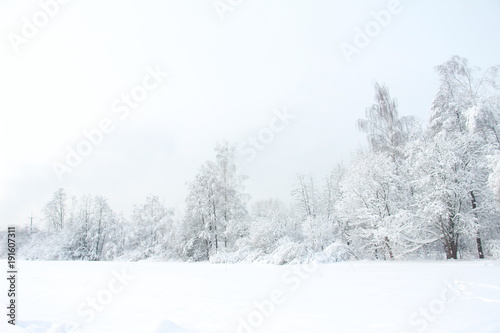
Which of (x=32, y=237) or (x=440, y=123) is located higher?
(x=440, y=123)

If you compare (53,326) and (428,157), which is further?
(428,157)

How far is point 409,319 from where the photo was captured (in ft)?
Answer: 15.4

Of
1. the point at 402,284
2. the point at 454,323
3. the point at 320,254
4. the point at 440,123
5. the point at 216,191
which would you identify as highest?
the point at 440,123

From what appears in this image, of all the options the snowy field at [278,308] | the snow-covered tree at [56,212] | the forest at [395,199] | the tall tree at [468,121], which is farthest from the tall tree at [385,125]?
the snow-covered tree at [56,212]

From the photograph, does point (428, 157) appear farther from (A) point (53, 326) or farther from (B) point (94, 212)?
(B) point (94, 212)

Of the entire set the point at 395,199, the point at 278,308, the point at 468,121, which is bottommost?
the point at 278,308

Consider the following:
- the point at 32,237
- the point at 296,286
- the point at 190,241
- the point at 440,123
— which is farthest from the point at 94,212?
the point at 440,123

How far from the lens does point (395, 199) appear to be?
62.6ft

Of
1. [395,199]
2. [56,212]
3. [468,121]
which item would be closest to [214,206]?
[395,199]

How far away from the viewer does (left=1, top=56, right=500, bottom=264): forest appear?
51.4 ft

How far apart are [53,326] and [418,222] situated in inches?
746
